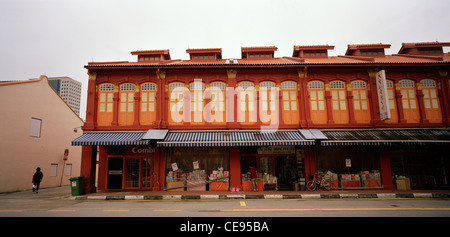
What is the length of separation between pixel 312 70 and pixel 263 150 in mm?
6190

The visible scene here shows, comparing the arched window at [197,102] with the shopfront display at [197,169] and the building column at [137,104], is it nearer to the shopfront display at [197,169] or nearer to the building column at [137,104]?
the shopfront display at [197,169]

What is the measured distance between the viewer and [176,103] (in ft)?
53.9

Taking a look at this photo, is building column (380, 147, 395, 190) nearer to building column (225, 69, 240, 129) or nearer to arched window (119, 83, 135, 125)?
building column (225, 69, 240, 129)

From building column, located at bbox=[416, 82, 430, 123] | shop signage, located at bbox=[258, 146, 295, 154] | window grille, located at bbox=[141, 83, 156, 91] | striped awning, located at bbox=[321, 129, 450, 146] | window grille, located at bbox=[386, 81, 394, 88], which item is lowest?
shop signage, located at bbox=[258, 146, 295, 154]

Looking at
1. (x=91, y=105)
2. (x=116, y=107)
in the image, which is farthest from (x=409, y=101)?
(x=91, y=105)

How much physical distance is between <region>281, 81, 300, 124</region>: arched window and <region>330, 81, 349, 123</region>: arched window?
2412 millimetres

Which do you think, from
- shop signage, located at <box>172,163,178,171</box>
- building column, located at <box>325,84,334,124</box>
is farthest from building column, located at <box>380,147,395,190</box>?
shop signage, located at <box>172,163,178,171</box>

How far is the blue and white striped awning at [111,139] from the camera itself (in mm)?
14334

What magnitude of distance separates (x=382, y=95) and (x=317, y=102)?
3.66 m

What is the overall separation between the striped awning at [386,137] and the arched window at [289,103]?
80.2 inches

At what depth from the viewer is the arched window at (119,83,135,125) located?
16203mm

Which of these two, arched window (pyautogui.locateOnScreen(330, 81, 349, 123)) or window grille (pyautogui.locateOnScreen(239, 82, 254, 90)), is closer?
arched window (pyautogui.locateOnScreen(330, 81, 349, 123))

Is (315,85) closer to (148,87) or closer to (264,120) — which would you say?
(264,120)

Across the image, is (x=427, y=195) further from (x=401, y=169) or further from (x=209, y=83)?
(x=209, y=83)
